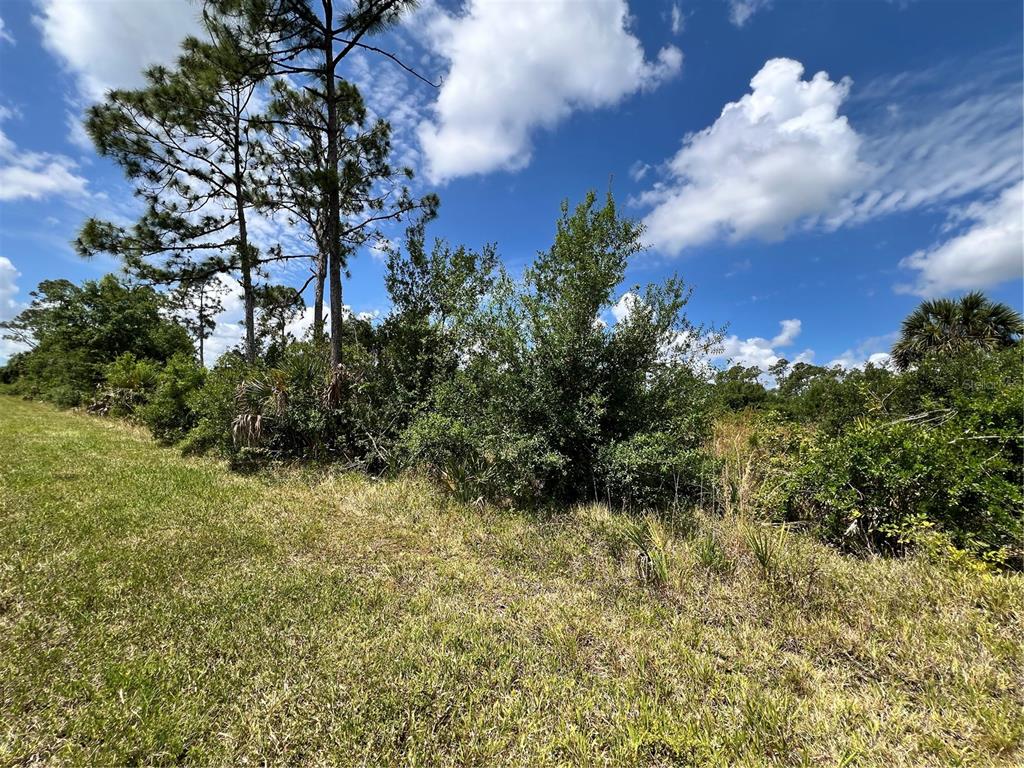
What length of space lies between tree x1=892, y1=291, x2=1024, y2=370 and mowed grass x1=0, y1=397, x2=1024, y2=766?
14012 mm

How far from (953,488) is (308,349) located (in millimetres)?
10243

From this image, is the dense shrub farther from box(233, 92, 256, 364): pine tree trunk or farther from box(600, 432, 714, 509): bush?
box(233, 92, 256, 364): pine tree trunk

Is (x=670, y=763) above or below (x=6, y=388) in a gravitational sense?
below

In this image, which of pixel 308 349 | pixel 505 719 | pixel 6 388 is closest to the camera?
pixel 505 719

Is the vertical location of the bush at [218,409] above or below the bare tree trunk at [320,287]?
below

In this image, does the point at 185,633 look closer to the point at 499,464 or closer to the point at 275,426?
the point at 499,464

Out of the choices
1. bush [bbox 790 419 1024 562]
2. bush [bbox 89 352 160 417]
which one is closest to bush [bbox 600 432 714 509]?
bush [bbox 790 419 1024 562]

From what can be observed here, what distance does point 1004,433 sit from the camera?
373 centimetres

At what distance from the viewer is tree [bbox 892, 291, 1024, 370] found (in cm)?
1316

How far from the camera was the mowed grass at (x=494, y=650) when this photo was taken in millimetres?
1845

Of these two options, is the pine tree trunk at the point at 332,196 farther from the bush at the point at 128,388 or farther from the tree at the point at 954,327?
the tree at the point at 954,327

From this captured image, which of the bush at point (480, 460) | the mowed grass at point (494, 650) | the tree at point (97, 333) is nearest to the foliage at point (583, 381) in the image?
the bush at point (480, 460)

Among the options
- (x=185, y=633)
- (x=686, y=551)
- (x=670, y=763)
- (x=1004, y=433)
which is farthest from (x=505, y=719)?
(x=1004, y=433)

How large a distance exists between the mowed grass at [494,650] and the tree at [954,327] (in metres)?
14.0
